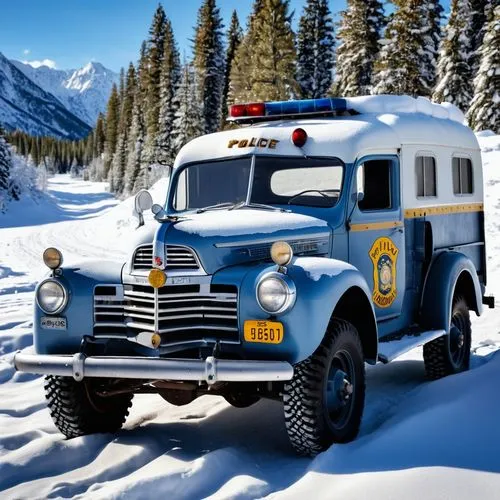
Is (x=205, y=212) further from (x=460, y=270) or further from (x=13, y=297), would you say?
(x=13, y=297)

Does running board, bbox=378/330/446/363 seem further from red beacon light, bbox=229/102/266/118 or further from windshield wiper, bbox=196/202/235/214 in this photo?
red beacon light, bbox=229/102/266/118

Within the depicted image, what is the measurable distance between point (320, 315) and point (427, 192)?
9.93ft

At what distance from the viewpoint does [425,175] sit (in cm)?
747

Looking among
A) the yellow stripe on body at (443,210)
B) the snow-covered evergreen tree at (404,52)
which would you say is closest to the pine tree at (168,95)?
the snow-covered evergreen tree at (404,52)

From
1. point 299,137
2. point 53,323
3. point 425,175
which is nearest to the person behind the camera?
point 53,323

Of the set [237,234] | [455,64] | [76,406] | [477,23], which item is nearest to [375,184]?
[237,234]

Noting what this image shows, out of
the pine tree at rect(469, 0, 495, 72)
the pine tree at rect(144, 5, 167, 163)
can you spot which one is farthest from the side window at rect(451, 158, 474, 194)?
the pine tree at rect(144, 5, 167, 163)

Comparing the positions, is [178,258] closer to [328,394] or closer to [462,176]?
[328,394]

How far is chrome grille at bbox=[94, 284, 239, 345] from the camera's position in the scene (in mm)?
5039

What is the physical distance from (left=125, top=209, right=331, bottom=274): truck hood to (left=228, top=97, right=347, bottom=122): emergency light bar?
148 centimetres

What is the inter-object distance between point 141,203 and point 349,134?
1.90 m

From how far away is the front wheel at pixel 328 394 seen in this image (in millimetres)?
5031

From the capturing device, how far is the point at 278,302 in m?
4.83

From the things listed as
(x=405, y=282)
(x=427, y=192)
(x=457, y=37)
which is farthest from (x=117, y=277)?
(x=457, y=37)
